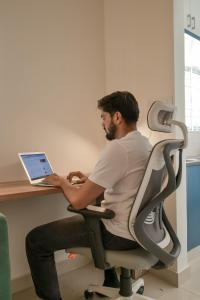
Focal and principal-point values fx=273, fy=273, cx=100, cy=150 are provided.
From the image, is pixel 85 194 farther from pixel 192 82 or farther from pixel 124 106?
pixel 192 82

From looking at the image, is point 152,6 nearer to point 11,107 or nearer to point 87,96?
point 87,96

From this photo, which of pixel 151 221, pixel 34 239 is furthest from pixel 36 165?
pixel 151 221

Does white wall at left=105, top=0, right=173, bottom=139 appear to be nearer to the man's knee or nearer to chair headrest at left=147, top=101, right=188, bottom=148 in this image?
chair headrest at left=147, top=101, right=188, bottom=148

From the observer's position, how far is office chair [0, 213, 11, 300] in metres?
0.93

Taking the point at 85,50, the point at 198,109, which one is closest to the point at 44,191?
the point at 85,50

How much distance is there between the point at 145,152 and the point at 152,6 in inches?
51.0

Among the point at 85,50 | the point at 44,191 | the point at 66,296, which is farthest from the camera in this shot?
the point at 85,50

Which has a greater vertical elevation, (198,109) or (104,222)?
(198,109)

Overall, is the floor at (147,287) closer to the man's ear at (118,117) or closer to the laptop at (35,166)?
the laptop at (35,166)

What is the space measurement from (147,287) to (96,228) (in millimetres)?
875

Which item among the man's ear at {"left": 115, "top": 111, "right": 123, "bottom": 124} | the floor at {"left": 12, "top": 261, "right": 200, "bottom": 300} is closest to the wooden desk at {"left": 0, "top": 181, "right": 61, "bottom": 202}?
the man's ear at {"left": 115, "top": 111, "right": 123, "bottom": 124}

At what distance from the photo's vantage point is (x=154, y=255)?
4.21 ft

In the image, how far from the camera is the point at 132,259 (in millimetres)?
1288

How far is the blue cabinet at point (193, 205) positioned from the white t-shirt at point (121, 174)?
3.30 feet
